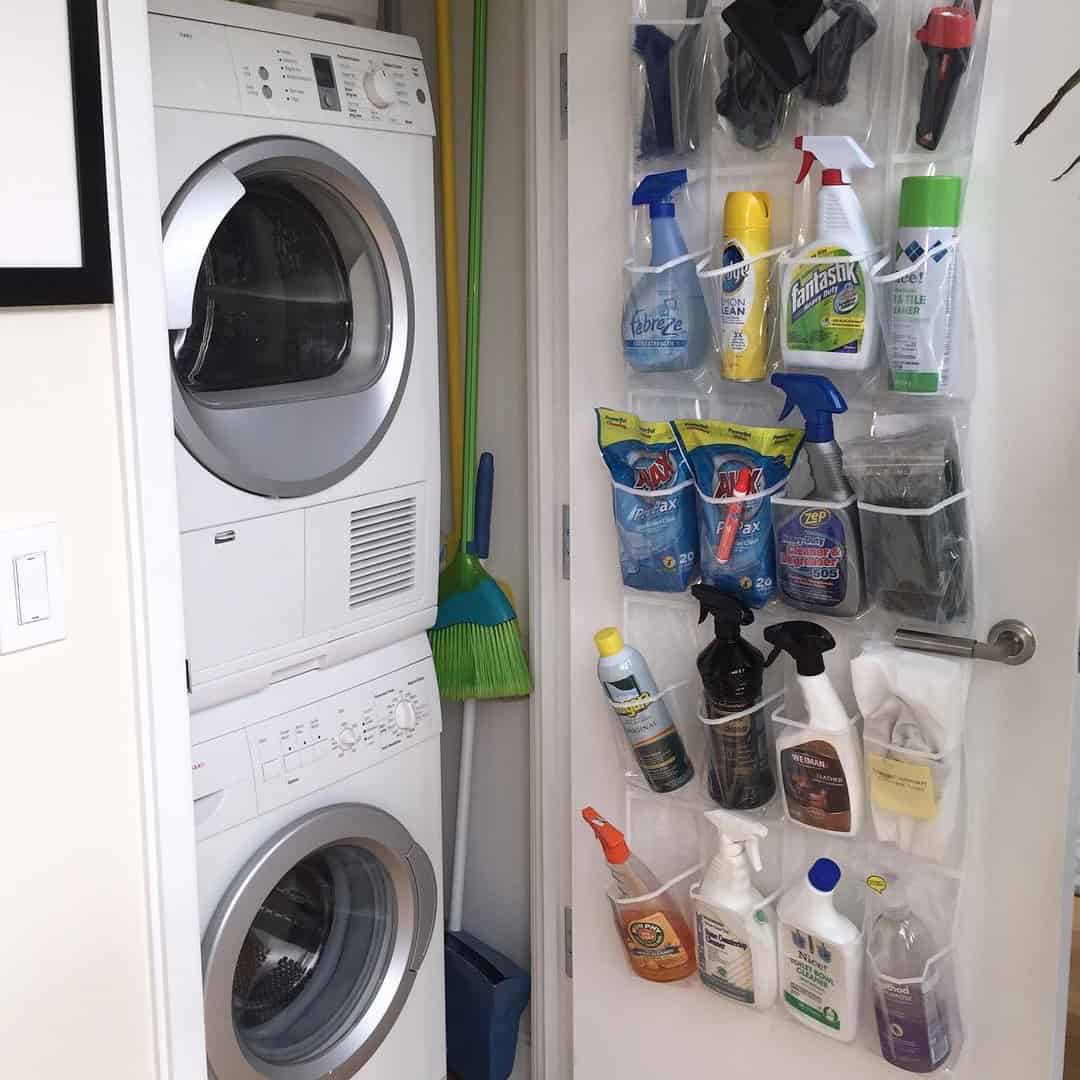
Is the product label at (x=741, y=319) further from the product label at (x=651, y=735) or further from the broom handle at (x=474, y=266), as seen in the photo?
the broom handle at (x=474, y=266)

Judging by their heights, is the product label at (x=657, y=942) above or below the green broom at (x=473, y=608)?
below

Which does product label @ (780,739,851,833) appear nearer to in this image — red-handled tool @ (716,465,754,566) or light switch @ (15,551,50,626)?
red-handled tool @ (716,465,754,566)

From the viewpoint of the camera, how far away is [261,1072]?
5.59 ft

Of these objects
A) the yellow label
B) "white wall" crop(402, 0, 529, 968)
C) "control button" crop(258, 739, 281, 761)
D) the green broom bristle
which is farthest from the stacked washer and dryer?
the yellow label

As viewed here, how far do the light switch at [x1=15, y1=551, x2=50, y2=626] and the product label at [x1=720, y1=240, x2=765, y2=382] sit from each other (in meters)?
0.84

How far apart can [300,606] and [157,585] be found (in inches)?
18.1

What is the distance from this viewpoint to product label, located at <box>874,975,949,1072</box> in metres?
1.55

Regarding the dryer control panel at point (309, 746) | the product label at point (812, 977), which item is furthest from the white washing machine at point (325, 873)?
the product label at point (812, 977)

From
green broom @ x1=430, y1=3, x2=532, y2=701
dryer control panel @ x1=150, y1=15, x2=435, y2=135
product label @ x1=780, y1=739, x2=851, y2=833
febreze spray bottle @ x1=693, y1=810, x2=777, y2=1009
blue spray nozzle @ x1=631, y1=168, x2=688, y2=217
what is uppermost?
dryer control panel @ x1=150, y1=15, x2=435, y2=135

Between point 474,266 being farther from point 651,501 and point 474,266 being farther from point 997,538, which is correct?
point 997,538

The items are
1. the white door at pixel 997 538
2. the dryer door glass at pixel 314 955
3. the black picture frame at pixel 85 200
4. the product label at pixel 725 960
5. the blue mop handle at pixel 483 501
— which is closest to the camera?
the black picture frame at pixel 85 200

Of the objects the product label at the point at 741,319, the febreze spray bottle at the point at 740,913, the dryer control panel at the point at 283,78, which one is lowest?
the febreze spray bottle at the point at 740,913

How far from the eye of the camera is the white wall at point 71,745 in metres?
1.13

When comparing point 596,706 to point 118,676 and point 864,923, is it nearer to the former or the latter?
point 864,923
